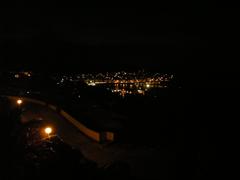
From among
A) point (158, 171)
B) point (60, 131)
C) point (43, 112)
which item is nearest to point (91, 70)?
point (43, 112)

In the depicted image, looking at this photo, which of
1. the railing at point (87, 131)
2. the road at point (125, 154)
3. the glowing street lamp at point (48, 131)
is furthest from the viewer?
the railing at point (87, 131)

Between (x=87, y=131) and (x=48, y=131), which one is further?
(x=87, y=131)

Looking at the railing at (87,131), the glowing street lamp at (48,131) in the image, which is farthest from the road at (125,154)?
the glowing street lamp at (48,131)

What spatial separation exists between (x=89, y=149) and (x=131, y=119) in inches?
190

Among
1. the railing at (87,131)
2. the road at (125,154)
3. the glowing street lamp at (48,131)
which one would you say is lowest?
the road at (125,154)

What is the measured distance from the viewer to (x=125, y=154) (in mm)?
15773

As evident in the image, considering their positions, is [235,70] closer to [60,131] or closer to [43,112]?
[60,131]

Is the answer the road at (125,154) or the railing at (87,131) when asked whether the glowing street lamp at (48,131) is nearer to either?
the road at (125,154)

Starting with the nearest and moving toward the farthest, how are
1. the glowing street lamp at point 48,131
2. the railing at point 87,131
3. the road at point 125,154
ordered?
1. the glowing street lamp at point 48,131
2. the road at point 125,154
3. the railing at point 87,131

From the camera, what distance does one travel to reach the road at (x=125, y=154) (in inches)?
543

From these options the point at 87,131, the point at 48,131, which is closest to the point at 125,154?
the point at 87,131

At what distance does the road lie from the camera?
1379 cm

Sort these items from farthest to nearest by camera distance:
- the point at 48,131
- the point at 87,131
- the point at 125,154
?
the point at 87,131, the point at 125,154, the point at 48,131

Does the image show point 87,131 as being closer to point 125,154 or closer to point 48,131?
point 125,154
